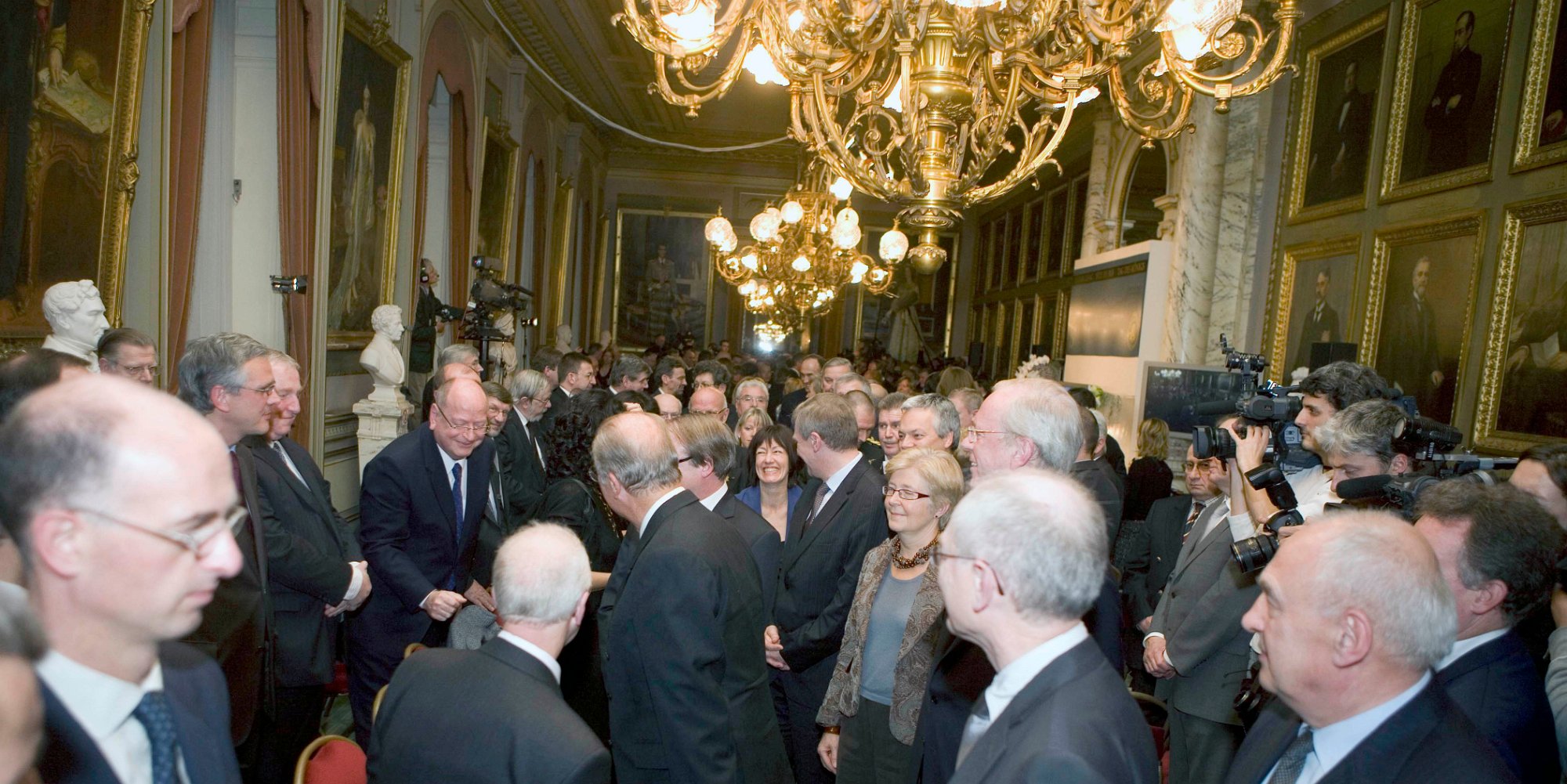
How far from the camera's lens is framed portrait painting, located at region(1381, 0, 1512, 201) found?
6250 mm

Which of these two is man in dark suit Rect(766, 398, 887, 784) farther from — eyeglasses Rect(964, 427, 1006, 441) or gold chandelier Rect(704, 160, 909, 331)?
gold chandelier Rect(704, 160, 909, 331)

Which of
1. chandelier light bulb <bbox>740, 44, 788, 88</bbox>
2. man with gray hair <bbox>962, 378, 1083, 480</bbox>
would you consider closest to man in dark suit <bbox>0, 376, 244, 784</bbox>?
man with gray hair <bbox>962, 378, 1083, 480</bbox>

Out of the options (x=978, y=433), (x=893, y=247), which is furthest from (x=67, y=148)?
(x=893, y=247)

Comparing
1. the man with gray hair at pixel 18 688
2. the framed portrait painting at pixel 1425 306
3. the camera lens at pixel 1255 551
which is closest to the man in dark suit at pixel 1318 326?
the framed portrait painting at pixel 1425 306

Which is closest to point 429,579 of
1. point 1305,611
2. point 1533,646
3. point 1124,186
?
point 1305,611

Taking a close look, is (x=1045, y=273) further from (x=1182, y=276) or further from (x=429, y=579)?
(x=429, y=579)

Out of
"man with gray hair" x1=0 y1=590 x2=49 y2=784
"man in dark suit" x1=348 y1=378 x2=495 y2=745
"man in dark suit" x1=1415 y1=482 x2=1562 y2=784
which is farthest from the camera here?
"man in dark suit" x1=348 y1=378 x2=495 y2=745

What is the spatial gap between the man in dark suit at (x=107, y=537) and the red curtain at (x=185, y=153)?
171 inches

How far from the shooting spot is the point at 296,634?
11.3ft

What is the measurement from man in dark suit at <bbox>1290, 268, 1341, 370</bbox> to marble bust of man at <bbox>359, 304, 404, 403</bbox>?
23.3 feet

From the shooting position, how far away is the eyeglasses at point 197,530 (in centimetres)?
116

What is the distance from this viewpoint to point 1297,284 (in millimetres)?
8352

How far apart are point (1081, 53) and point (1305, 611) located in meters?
3.08

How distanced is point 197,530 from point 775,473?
340 centimetres
